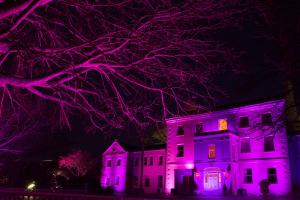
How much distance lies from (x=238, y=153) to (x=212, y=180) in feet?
14.0

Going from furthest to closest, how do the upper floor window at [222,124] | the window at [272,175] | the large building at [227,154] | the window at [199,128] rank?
the window at [199,128], the upper floor window at [222,124], the large building at [227,154], the window at [272,175]

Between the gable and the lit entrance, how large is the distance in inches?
757

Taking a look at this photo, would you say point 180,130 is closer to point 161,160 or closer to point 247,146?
point 161,160

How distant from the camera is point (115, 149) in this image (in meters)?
49.7

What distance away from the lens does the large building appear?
93.8 feet

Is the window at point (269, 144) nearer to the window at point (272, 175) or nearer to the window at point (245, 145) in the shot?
the window at point (245, 145)

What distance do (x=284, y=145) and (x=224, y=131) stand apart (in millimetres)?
6147

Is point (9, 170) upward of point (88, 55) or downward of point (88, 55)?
downward

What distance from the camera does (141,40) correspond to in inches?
257

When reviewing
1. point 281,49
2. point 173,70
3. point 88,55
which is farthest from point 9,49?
point 281,49

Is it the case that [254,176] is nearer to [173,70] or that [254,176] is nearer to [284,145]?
[284,145]

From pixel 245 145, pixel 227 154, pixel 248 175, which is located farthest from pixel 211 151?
pixel 248 175

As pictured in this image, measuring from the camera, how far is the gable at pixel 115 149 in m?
48.6

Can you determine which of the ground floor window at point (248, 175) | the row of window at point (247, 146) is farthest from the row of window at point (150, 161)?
the ground floor window at point (248, 175)
